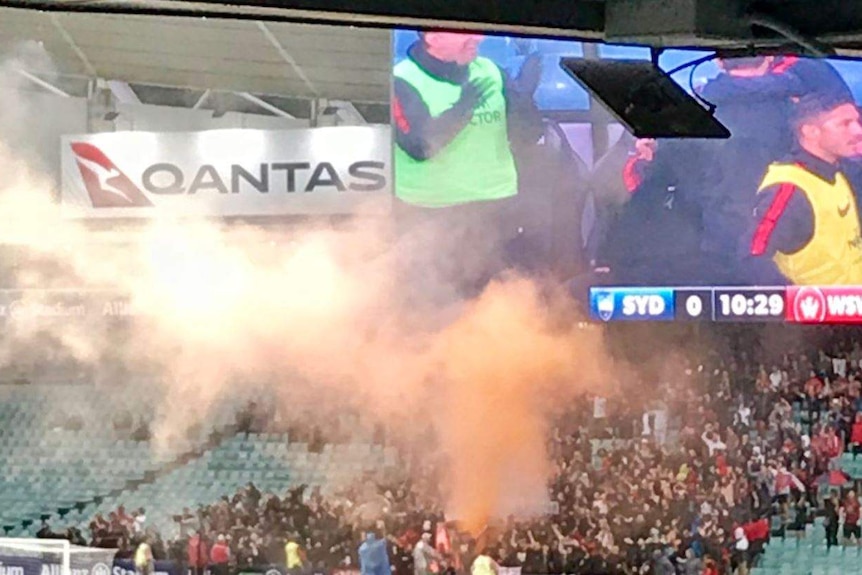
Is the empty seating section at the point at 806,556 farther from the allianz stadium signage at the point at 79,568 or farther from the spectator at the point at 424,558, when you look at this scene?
the allianz stadium signage at the point at 79,568

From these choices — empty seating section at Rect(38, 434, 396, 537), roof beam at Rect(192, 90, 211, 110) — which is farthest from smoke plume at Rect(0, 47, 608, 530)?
roof beam at Rect(192, 90, 211, 110)

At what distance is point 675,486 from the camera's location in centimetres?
834

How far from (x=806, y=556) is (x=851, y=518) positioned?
343 mm

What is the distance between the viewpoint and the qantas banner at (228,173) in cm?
892

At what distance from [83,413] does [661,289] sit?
416 cm

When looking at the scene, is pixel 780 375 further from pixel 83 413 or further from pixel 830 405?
pixel 83 413

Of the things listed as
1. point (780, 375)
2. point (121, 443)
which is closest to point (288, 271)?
point (121, 443)

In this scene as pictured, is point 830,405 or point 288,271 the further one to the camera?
point 288,271

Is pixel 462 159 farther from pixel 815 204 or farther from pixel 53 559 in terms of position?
pixel 53 559

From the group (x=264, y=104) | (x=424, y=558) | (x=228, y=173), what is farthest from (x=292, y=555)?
(x=264, y=104)

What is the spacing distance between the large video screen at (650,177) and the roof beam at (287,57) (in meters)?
0.80

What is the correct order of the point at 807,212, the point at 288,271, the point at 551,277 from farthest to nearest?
1. the point at 288,271
2. the point at 551,277
3. the point at 807,212

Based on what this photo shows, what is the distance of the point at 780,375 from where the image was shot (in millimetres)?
8359

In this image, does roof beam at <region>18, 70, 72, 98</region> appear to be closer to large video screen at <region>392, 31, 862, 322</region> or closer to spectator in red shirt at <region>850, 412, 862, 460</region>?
large video screen at <region>392, 31, 862, 322</region>
